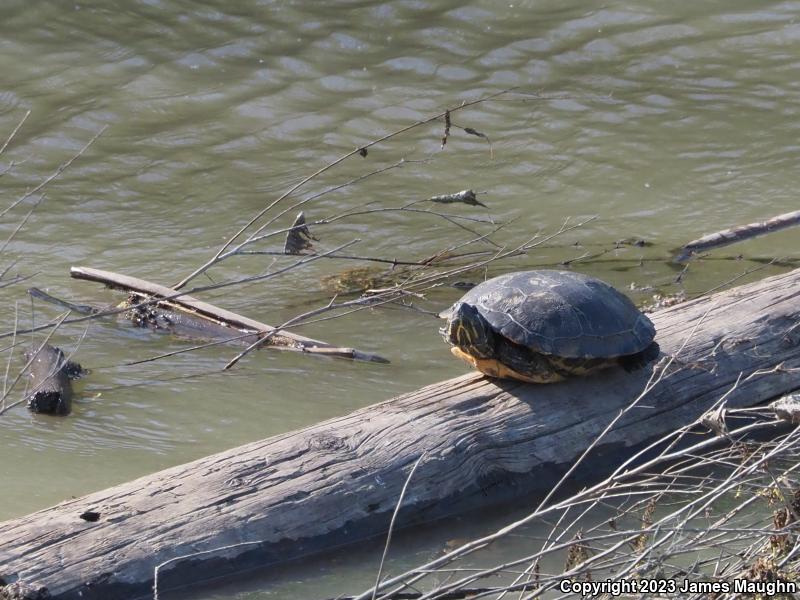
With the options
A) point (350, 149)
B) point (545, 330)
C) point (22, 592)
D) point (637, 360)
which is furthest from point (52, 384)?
point (350, 149)

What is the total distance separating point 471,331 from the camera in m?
5.01

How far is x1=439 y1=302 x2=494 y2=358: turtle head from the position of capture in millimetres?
4984

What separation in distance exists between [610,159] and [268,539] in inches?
260

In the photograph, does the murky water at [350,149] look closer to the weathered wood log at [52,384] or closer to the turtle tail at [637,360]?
the weathered wood log at [52,384]

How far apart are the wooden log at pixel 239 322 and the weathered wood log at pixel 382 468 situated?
4.61ft

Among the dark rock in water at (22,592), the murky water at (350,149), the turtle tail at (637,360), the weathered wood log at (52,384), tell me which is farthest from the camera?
the murky water at (350,149)

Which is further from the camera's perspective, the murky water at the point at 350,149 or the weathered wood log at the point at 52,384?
the murky water at the point at 350,149

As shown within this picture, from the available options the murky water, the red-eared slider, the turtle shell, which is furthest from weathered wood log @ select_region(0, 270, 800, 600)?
the murky water

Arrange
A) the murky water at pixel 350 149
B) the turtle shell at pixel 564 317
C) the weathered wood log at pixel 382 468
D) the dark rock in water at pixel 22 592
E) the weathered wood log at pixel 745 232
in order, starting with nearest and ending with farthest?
the dark rock in water at pixel 22 592, the weathered wood log at pixel 382 468, the turtle shell at pixel 564 317, the murky water at pixel 350 149, the weathered wood log at pixel 745 232

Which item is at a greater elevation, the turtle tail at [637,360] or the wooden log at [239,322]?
the turtle tail at [637,360]

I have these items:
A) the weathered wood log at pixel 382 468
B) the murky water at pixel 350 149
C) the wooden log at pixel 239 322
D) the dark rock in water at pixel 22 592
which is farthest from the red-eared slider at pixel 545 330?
the dark rock in water at pixel 22 592

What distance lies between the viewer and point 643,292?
7641 mm

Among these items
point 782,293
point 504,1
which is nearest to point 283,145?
point 504,1

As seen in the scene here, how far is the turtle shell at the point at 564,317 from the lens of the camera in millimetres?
4949
